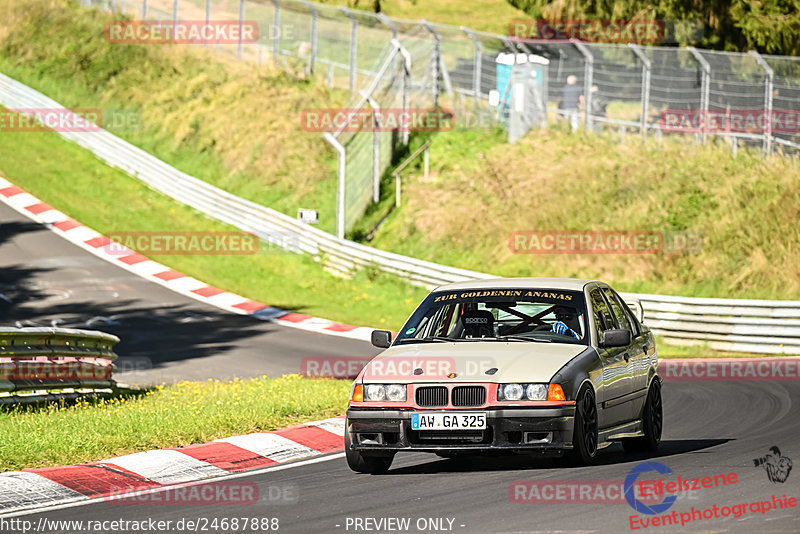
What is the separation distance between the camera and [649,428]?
1088 cm

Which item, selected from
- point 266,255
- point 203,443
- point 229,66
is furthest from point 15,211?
point 203,443

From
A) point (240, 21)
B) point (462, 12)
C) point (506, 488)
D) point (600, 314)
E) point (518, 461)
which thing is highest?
point (462, 12)

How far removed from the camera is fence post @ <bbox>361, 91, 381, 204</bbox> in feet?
103

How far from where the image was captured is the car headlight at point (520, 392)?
29.8 ft

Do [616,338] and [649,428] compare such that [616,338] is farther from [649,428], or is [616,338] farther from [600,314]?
[649,428]

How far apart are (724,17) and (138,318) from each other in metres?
18.8

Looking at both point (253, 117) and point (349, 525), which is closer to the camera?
point (349, 525)

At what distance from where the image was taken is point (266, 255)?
3189 centimetres

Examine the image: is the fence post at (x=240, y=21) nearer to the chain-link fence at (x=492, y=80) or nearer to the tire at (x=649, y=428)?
the chain-link fence at (x=492, y=80)

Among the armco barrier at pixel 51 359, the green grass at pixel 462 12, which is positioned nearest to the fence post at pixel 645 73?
the armco barrier at pixel 51 359

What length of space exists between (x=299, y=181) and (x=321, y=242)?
4.61 meters

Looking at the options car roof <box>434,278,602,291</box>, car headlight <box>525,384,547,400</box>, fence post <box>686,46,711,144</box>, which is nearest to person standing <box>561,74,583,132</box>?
fence post <box>686,46,711,144</box>

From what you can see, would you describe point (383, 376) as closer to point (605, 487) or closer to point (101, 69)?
point (605, 487)

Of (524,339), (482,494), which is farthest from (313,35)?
(482,494)
